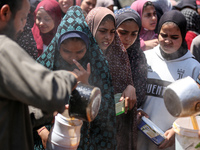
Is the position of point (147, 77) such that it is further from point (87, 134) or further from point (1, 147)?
point (1, 147)

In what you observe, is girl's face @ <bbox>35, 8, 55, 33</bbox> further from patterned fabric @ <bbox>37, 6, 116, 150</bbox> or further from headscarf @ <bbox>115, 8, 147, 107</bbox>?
patterned fabric @ <bbox>37, 6, 116, 150</bbox>

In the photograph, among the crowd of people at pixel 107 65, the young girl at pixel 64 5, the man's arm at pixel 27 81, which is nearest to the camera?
the man's arm at pixel 27 81

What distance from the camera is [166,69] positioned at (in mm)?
2613

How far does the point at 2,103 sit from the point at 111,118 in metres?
1.10

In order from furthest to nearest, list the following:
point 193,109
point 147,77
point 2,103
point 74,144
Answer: point 147,77
point 193,109
point 74,144
point 2,103

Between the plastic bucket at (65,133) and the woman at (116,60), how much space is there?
795 mm

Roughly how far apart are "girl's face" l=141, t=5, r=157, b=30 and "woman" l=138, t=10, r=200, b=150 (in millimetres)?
1026

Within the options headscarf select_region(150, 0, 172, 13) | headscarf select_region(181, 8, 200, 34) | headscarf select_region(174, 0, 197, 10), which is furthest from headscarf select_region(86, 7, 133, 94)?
headscarf select_region(174, 0, 197, 10)

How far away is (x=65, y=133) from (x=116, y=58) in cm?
107

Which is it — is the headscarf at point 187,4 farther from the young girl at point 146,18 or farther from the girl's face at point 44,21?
the girl's face at point 44,21

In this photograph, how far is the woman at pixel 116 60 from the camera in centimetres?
239

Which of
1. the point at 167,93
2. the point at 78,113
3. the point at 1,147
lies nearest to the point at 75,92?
the point at 78,113

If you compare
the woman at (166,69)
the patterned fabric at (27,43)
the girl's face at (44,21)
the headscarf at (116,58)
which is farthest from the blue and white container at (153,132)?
the girl's face at (44,21)

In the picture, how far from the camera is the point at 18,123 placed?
1200 mm
